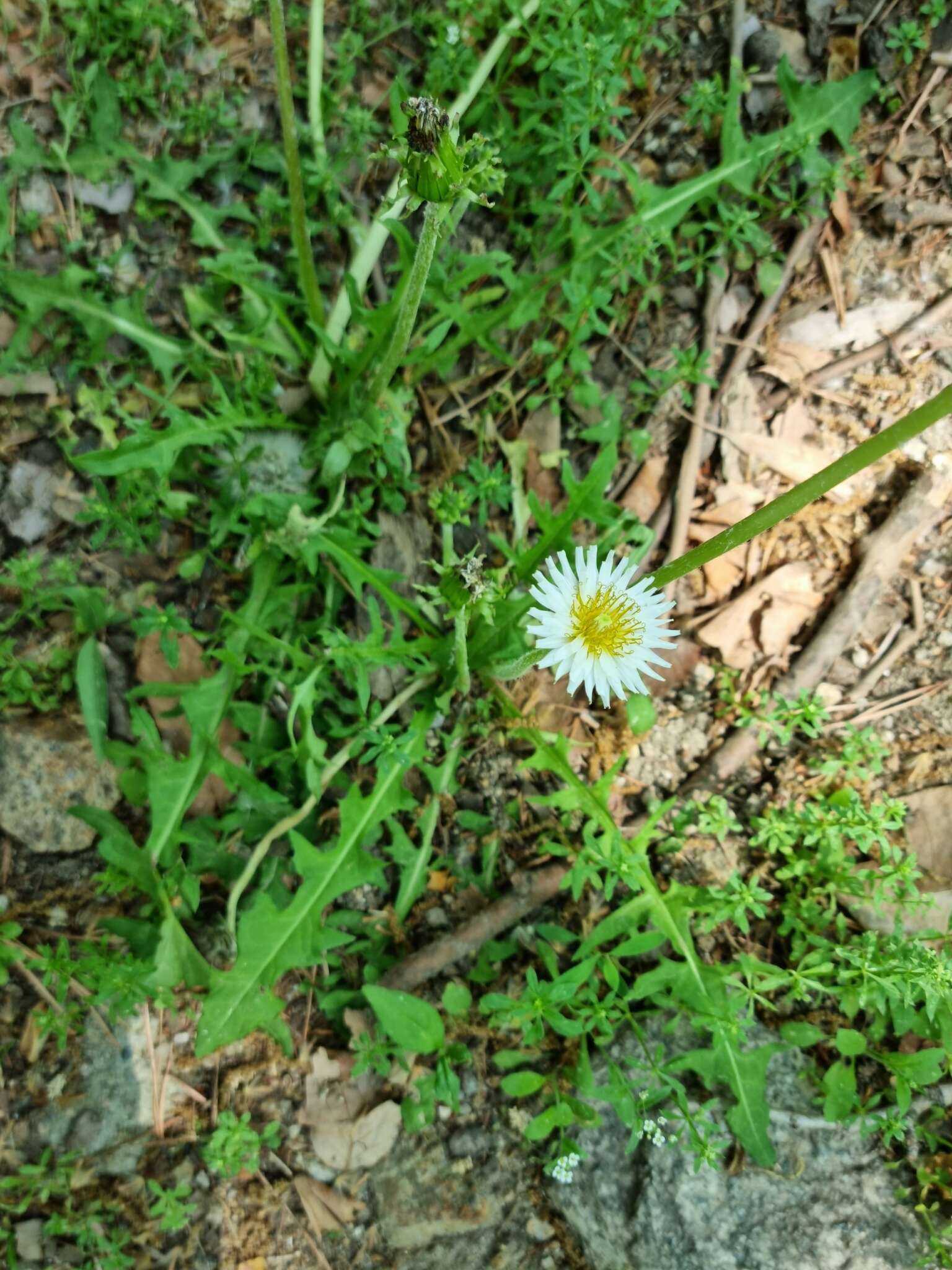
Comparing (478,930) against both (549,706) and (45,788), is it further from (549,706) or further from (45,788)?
(45,788)

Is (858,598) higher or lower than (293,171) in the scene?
lower

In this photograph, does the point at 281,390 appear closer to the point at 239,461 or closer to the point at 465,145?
the point at 239,461

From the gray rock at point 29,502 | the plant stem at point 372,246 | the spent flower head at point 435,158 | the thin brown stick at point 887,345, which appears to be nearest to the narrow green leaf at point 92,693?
the gray rock at point 29,502

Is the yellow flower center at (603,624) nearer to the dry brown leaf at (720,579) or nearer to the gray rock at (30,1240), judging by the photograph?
the dry brown leaf at (720,579)

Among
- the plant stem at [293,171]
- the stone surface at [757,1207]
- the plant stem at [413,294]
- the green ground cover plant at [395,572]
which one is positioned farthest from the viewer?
the green ground cover plant at [395,572]

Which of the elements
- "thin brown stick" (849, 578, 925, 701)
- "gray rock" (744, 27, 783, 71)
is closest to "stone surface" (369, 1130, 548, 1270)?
"thin brown stick" (849, 578, 925, 701)

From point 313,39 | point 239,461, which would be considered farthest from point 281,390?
point 313,39

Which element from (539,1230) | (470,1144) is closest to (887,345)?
(470,1144)
